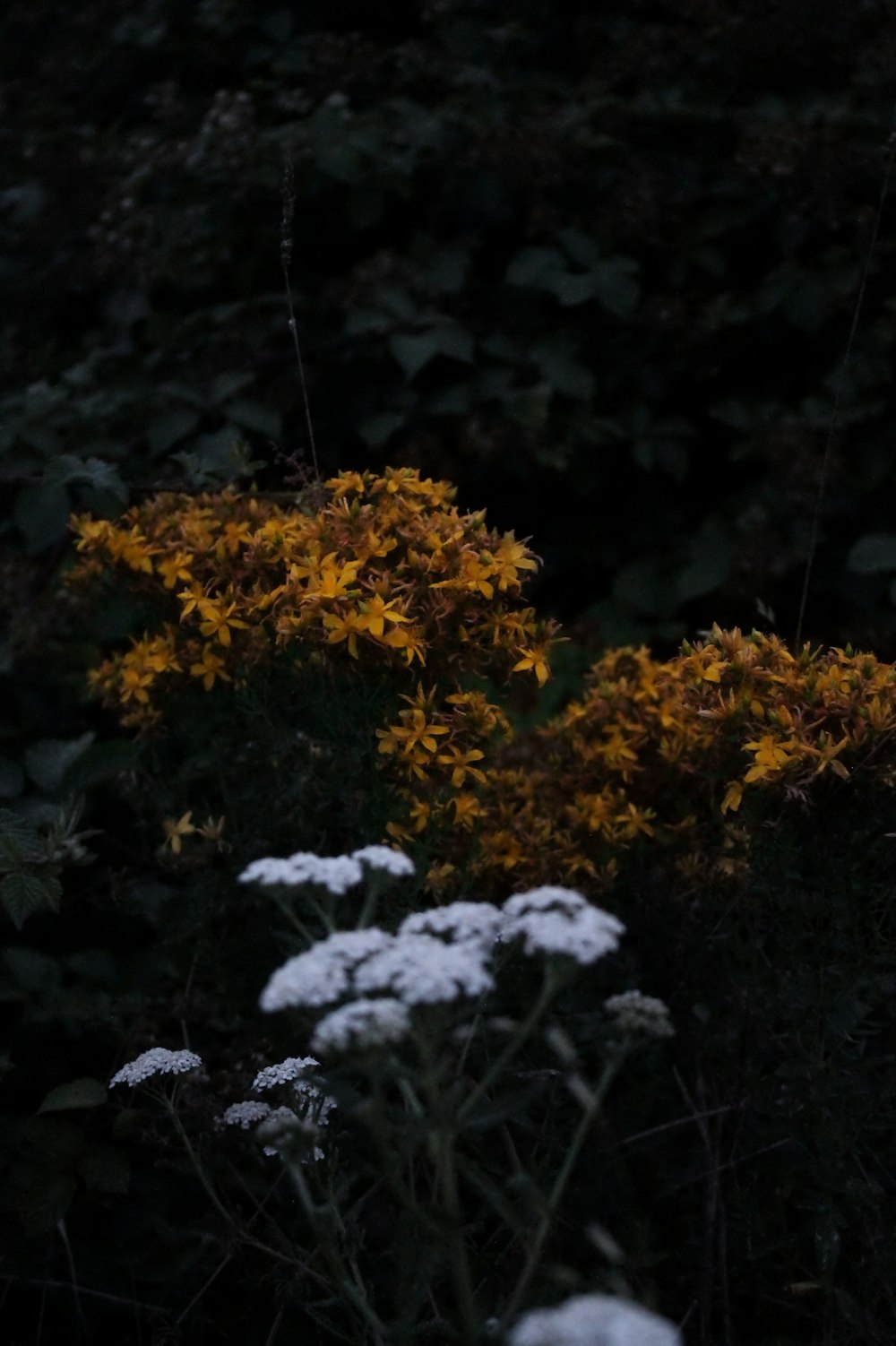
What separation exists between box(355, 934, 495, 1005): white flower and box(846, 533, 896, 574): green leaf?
217cm

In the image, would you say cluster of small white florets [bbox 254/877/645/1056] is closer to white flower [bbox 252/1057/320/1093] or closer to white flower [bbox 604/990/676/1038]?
white flower [bbox 604/990/676/1038]

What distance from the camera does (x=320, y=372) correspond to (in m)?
3.69

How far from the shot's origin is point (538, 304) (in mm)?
3797

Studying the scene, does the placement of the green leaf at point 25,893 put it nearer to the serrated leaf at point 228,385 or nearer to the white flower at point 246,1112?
the white flower at point 246,1112

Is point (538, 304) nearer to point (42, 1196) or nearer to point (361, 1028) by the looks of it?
point (42, 1196)

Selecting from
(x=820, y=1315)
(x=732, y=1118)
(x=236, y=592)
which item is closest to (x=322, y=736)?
(x=236, y=592)

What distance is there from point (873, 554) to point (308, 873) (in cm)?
216

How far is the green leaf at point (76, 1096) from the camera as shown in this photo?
2.08 metres

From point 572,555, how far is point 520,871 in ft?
5.66

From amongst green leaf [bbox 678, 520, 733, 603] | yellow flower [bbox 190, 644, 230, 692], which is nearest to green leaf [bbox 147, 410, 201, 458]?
green leaf [bbox 678, 520, 733, 603]

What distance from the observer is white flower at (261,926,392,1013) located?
119cm

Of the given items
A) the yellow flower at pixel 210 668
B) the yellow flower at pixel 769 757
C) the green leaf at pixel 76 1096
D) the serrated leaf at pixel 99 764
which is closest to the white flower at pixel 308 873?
the yellow flower at pixel 769 757

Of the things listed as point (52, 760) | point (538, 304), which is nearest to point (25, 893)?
point (52, 760)

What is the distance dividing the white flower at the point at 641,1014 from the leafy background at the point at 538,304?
174 cm
